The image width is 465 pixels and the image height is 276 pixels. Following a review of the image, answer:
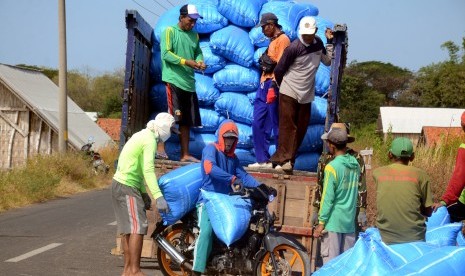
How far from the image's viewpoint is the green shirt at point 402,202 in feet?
22.7

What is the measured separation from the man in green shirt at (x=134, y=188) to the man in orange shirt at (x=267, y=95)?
6.18ft

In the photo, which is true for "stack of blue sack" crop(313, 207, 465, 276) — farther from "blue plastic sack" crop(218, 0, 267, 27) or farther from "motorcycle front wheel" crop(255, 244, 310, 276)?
"blue plastic sack" crop(218, 0, 267, 27)

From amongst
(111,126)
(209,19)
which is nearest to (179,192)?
(209,19)

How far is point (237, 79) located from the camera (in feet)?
36.9

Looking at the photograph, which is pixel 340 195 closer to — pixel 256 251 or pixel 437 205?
pixel 437 205

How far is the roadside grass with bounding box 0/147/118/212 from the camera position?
1977 cm

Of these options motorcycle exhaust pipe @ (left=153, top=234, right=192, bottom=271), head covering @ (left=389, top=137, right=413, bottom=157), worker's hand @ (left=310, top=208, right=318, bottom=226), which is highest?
head covering @ (left=389, top=137, right=413, bottom=157)

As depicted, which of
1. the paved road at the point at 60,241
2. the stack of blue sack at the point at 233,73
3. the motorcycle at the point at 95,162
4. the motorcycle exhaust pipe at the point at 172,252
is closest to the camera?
the motorcycle exhaust pipe at the point at 172,252

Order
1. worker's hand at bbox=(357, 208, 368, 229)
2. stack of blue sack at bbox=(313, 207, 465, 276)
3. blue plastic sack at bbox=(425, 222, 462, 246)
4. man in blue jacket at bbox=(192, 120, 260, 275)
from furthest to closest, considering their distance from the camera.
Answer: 1. man in blue jacket at bbox=(192, 120, 260, 275)
2. worker's hand at bbox=(357, 208, 368, 229)
3. blue plastic sack at bbox=(425, 222, 462, 246)
4. stack of blue sack at bbox=(313, 207, 465, 276)

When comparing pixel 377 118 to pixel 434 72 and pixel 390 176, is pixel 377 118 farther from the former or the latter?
pixel 390 176

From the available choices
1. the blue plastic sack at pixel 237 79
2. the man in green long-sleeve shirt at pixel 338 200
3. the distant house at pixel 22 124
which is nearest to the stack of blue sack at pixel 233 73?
the blue plastic sack at pixel 237 79

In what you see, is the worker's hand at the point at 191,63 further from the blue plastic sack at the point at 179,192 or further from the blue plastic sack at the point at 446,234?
the blue plastic sack at the point at 446,234

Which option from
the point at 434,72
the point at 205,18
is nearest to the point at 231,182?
the point at 205,18

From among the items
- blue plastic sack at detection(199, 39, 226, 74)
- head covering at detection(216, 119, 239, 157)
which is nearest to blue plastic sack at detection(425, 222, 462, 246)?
head covering at detection(216, 119, 239, 157)
